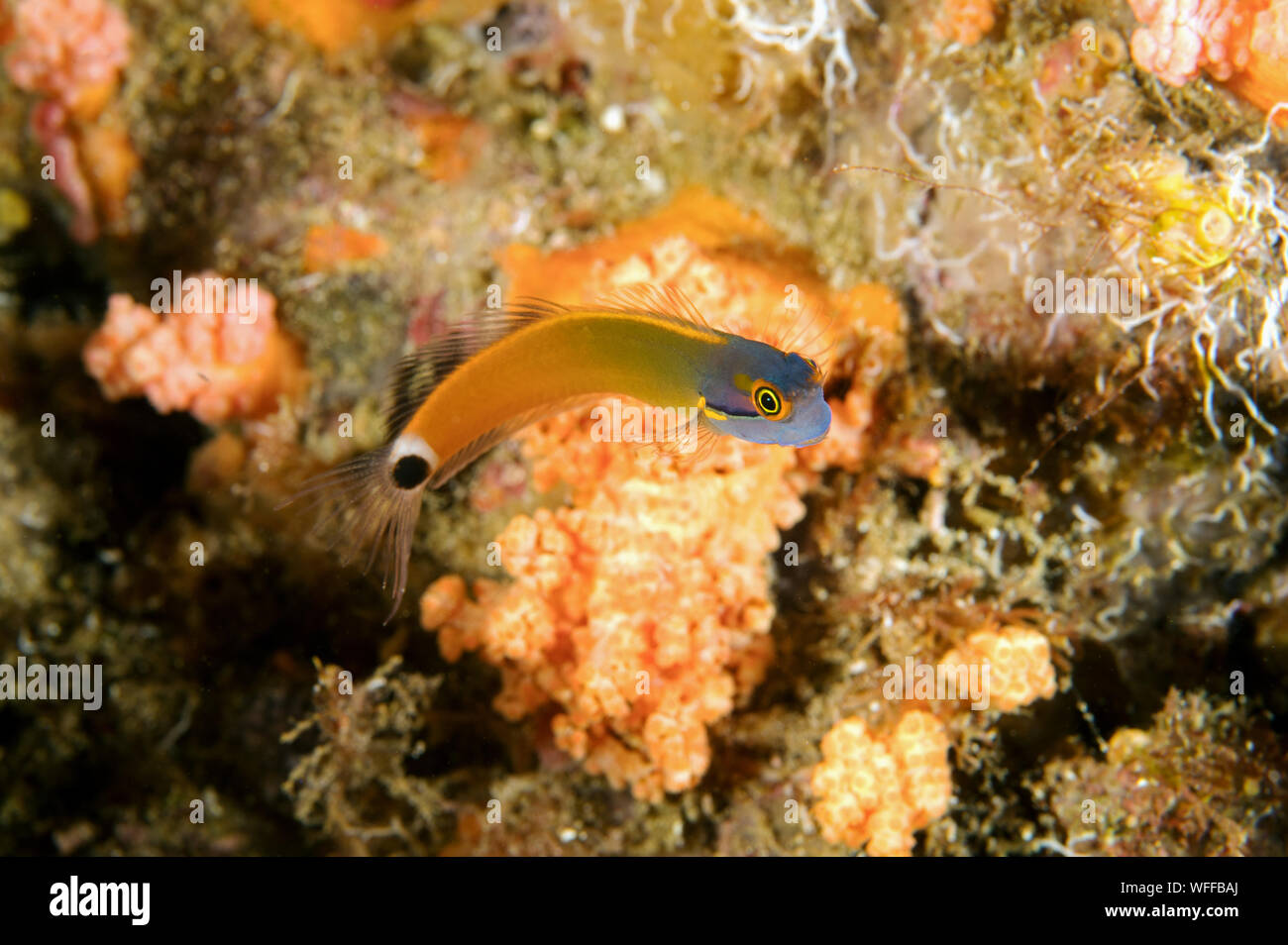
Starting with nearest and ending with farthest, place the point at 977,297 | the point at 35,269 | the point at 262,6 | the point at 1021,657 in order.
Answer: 1. the point at 1021,657
2. the point at 977,297
3. the point at 262,6
4. the point at 35,269

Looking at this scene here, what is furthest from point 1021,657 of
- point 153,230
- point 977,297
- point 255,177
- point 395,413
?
point 153,230

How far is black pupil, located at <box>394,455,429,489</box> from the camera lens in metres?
2.76

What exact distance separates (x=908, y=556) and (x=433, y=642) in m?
2.73

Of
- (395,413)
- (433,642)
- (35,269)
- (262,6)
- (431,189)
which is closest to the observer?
(395,413)

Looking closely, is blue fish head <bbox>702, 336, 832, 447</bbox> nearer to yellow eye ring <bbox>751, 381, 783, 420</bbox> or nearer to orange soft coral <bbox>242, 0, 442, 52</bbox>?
yellow eye ring <bbox>751, 381, 783, 420</bbox>

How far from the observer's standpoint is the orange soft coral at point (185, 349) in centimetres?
435

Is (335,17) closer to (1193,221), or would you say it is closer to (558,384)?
(558,384)

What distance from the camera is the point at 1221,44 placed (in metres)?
3.14

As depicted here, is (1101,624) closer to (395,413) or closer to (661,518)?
(661,518)

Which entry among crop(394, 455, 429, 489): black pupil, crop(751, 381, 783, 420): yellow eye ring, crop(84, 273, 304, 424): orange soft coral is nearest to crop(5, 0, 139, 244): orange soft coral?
crop(84, 273, 304, 424): orange soft coral

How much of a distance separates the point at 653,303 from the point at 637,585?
4.78ft

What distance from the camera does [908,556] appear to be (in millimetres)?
4078

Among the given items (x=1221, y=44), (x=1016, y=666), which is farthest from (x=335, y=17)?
(x=1016, y=666)

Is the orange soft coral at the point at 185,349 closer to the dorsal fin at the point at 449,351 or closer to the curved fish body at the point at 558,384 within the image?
the curved fish body at the point at 558,384
